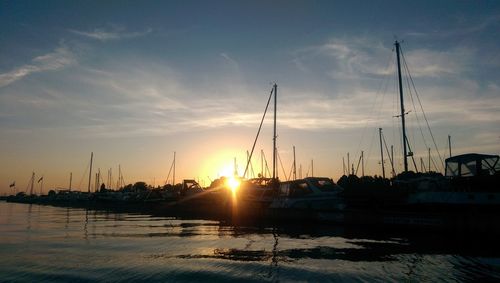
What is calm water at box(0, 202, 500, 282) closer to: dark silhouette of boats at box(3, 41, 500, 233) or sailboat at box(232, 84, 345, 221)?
dark silhouette of boats at box(3, 41, 500, 233)

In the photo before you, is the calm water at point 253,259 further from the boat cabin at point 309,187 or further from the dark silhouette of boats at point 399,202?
the boat cabin at point 309,187

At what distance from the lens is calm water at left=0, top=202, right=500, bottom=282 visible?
9164 mm

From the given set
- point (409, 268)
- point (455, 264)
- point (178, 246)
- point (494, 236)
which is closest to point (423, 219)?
point (494, 236)

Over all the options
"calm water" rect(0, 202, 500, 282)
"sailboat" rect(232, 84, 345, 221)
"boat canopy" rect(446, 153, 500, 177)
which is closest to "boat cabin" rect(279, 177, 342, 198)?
"sailboat" rect(232, 84, 345, 221)

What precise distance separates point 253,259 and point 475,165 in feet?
51.0

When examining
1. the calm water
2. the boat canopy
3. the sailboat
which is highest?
the boat canopy

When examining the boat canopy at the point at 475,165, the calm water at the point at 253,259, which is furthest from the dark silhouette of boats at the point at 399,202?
the calm water at the point at 253,259

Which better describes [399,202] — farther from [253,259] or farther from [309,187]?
[253,259]

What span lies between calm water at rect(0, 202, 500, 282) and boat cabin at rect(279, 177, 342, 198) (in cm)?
966

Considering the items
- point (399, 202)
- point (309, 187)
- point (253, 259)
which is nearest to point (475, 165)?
point (399, 202)

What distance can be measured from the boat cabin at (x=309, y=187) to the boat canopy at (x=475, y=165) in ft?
27.5

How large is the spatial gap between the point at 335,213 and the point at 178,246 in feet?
37.6

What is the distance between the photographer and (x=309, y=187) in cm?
2670

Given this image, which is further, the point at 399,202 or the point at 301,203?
the point at 301,203
